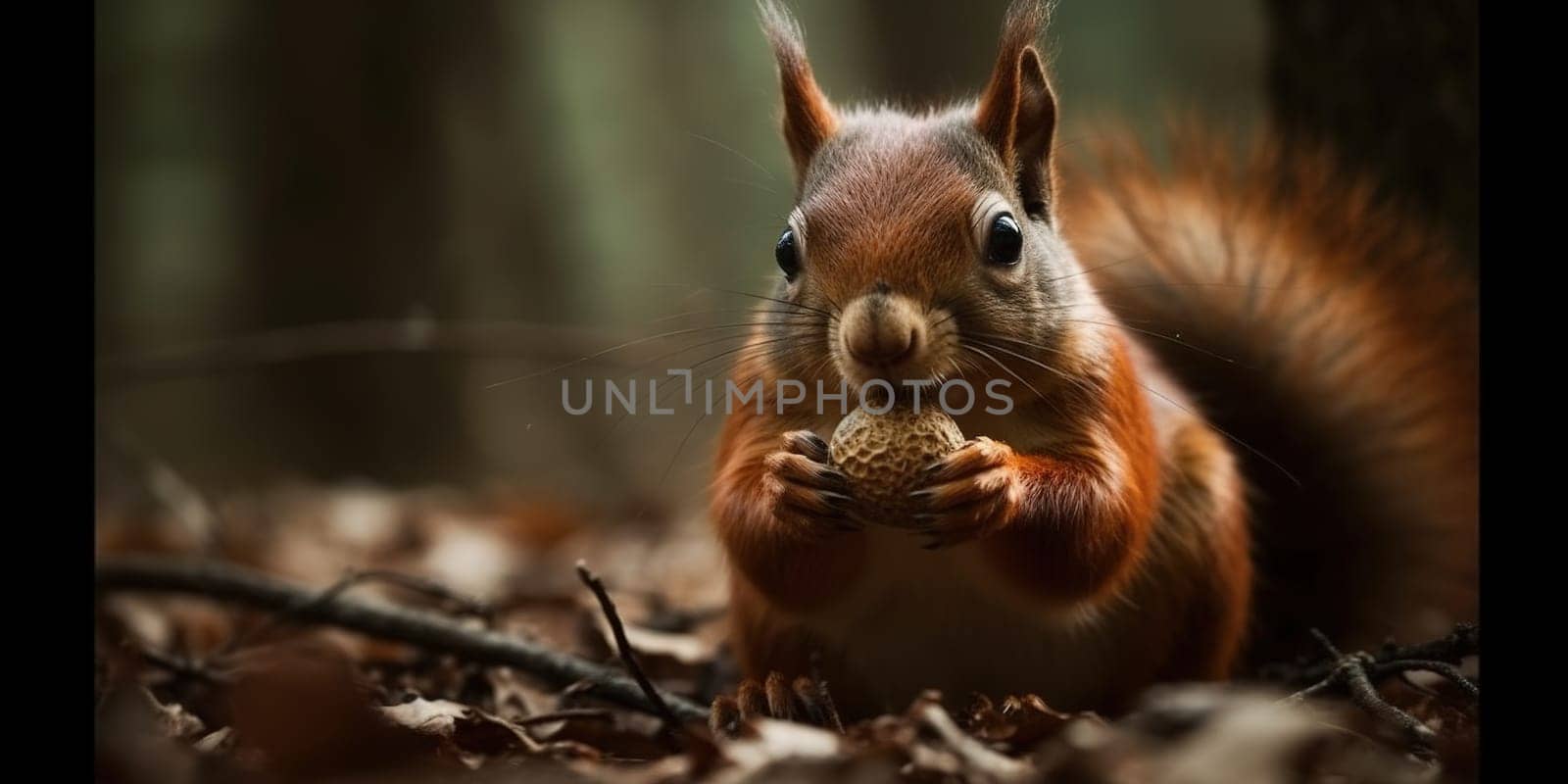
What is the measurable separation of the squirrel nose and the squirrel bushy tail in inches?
30.8

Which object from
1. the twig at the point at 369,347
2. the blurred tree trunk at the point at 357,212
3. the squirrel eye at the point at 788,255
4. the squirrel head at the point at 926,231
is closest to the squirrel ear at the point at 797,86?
the squirrel head at the point at 926,231

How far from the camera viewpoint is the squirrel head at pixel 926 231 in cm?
129

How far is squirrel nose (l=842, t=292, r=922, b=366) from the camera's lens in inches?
48.4

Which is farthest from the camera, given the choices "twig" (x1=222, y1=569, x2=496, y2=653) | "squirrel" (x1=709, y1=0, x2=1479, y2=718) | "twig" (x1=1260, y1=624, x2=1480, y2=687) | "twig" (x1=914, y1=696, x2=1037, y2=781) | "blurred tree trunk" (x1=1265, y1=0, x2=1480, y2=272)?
"blurred tree trunk" (x1=1265, y1=0, x2=1480, y2=272)

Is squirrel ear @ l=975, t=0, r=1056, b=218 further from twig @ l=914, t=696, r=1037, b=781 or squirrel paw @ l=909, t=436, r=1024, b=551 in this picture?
twig @ l=914, t=696, r=1037, b=781

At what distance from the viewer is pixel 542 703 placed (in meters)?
1.83

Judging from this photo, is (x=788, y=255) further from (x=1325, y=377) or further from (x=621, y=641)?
(x=1325, y=377)

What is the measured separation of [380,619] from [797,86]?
103cm

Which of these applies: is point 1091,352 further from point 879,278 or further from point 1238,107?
point 1238,107

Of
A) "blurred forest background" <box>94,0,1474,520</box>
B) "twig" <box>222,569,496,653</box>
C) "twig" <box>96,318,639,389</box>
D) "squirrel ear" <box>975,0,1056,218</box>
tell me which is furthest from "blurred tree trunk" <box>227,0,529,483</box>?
"squirrel ear" <box>975,0,1056,218</box>

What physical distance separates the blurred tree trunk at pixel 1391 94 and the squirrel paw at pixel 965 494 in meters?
1.22

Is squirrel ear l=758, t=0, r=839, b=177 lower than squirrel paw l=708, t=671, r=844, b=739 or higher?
higher
